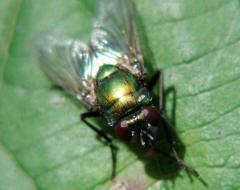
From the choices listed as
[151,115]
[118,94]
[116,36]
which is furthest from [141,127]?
[116,36]

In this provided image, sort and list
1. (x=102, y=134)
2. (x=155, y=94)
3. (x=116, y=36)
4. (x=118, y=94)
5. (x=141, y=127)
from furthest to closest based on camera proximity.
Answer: (x=116, y=36), (x=155, y=94), (x=102, y=134), (x=118, y=94), (x=141, y=127)

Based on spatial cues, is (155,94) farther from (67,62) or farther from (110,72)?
(67,62)

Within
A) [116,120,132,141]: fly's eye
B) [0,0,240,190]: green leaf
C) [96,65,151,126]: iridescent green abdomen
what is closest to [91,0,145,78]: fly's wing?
[0,0,240,190]: green leaf

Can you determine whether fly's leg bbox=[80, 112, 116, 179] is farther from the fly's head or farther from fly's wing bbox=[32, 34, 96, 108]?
the fly's head

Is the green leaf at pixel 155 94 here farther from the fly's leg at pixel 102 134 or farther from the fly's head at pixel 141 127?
the fly's head at pixel 141 127

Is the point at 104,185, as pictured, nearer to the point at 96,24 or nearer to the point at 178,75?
the point at 178,75
